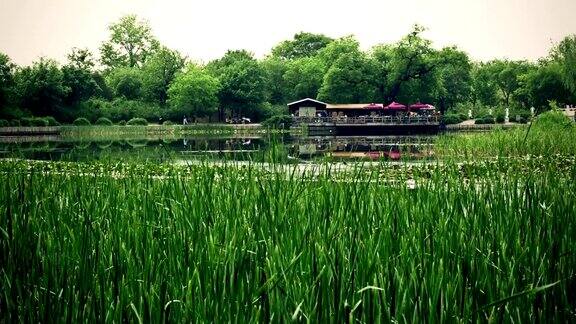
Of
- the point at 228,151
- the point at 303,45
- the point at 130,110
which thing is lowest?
the point at 228,151

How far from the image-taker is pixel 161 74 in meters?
53.2

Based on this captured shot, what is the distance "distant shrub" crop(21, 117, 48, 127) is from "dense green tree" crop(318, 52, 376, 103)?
18.8 meters

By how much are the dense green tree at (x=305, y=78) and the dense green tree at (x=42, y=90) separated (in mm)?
19305

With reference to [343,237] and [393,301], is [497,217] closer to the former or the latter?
[343,237]

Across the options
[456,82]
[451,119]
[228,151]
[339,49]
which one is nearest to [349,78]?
[339,49]

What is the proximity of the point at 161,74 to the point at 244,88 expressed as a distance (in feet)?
29.0

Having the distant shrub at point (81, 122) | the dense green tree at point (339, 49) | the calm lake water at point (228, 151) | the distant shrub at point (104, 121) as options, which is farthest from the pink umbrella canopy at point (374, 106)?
the distant shrub at point (81, 122)

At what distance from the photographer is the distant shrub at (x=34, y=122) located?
121 ft

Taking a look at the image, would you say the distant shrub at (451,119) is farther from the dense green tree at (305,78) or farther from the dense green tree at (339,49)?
the dense green tree at (305,78)

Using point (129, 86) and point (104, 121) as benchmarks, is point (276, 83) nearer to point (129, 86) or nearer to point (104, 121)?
point (129, 86)

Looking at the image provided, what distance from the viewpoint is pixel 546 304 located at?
2.20 meters

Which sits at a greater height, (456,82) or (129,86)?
(129,86)

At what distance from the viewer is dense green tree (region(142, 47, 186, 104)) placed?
52312 mm

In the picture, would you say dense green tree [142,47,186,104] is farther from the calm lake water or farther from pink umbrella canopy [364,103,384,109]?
the calm lake water
